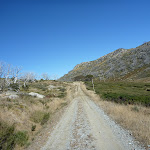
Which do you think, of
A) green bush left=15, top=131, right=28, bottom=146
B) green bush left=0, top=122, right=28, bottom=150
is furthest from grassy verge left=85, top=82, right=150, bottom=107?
green bush left=0, top=122, right=28, bottom=150

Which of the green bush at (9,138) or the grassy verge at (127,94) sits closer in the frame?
the green bush at (9,138)

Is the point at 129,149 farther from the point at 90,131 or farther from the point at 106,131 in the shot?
the point at 90,131

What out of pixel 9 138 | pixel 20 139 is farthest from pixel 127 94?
pixel 9 138

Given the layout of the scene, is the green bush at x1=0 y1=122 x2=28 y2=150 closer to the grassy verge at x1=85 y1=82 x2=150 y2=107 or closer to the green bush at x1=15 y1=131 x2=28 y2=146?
the green bush at x1=15 y1=131 x2=28 y2=146

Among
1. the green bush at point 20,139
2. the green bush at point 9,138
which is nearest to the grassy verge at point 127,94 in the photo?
the green bush at point 20,139

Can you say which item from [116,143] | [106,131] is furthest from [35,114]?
[116,143]

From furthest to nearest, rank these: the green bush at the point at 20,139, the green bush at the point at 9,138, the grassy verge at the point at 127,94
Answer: the grassy verge at the point at 127,94 → the green bush at the point at 20,139 → the green bush at the point at 9,138

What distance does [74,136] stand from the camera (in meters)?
6.85

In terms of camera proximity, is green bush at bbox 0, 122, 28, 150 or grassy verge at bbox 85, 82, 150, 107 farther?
grassy verge at bbox 85, 82, 150, 107

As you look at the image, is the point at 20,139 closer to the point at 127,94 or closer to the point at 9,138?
the point at 9,138

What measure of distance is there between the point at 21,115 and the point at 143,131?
9.26 metres

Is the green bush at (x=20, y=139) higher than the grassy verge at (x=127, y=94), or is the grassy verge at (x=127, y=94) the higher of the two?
the green bush at (x=20, y=139)

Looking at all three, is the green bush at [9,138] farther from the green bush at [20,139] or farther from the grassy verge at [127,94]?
the grassy verge at [127,94]

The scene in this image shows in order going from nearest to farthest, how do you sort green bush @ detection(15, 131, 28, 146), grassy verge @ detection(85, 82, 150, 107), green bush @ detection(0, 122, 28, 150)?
1. green bush @ detection(0, 122, 28, 150)
2. green bush @ detection(15, 131, 28, 146)
3. grassy verge @ detection(85, 82, 150, 107)
